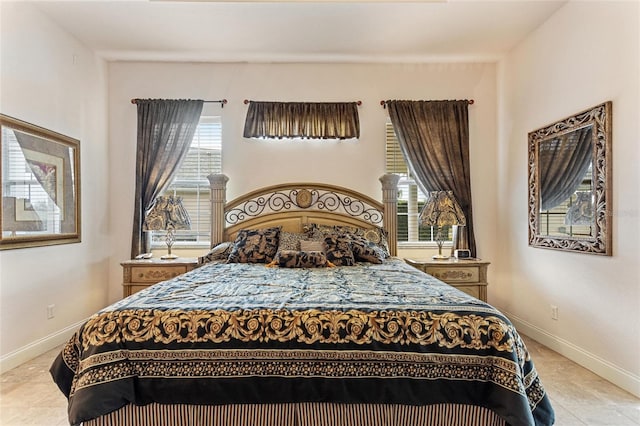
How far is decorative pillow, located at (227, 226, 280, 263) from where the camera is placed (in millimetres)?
3119

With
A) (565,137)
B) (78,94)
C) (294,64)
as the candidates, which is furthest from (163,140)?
(565,137)

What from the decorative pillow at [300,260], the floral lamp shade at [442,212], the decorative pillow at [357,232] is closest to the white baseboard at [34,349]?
the decorative pillow at [300,260]

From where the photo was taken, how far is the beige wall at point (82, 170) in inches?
108

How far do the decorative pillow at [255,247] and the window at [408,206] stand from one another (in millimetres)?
1629

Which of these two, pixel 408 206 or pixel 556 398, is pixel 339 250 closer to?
pixel 408 206

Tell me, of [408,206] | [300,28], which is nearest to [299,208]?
[408,206]

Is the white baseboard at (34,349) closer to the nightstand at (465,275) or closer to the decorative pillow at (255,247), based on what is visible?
the decorative pillow at (255,247)

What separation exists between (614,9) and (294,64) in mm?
2923

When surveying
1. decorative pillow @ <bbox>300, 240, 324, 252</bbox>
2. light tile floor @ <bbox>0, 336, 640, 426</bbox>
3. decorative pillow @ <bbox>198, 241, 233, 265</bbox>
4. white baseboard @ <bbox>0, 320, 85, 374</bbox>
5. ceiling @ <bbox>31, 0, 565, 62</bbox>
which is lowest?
light tile floor @ <bbox>0, 336, 640, 426</bbox>

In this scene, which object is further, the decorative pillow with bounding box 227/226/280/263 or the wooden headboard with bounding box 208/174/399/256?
the wooden headboard with bounding box 208/174/399/256

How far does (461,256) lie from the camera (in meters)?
3.69

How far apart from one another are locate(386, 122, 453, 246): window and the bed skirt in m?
2.62

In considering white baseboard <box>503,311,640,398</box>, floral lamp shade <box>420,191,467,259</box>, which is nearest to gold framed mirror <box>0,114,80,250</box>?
floral lamp shade <box>420,191,467,259</box>

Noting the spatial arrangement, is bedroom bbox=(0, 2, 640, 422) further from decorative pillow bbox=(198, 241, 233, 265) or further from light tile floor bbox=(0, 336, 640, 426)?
decorative pillow bbox=(198, 241, 233, 265)
